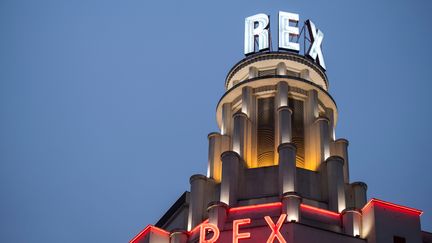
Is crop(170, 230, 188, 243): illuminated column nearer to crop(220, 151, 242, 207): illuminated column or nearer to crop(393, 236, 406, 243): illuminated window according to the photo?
crop(220, 151, 242, 207): illuminated column

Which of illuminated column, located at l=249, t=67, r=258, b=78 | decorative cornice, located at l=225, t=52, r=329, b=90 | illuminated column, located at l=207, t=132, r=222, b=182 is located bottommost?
illuminated column, located at l=207, t=132, r=222, b=182

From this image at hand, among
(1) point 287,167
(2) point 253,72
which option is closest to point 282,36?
(2) point 253,72

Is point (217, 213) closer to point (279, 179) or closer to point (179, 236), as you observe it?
point (179, 236)

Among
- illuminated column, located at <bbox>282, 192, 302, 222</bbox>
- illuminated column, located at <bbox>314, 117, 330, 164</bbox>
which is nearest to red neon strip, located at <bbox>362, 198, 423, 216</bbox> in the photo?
illuminated column, located at <bbox>282, 192, 302, 222</bbox>

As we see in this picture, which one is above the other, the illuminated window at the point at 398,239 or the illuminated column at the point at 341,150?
the illuminated column at the point at 341,150

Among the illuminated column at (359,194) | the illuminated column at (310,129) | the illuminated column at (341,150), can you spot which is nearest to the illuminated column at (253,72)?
the illuminated column at (310,129)

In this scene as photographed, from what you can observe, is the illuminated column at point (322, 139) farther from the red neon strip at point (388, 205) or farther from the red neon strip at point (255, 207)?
the red neon strip at point (255, 207)

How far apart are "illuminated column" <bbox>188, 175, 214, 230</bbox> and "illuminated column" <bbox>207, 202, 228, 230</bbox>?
2228 mm

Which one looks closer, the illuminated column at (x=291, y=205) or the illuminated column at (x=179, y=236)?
the illuminated column at (x=291, y=205)

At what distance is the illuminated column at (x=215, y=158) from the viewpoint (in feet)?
163

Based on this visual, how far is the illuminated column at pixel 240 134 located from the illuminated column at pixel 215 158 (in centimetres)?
153

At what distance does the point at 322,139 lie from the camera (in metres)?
49.2

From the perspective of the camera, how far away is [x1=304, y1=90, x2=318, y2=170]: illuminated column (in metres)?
49.2

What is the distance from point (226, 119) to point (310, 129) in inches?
228
